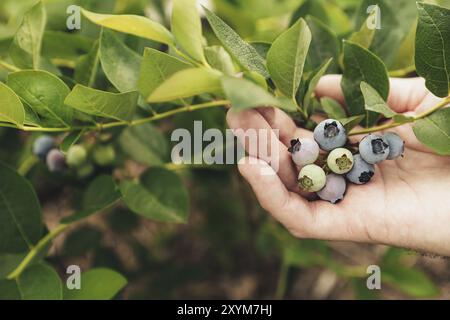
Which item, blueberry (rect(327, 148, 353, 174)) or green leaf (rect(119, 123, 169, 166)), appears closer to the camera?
blueberry (rect(327, 148, 353, 174))

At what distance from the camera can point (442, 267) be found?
211 cm

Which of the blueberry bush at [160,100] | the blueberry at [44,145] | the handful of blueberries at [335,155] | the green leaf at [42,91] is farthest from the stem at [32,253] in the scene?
the handful of blueberries at [335,155]

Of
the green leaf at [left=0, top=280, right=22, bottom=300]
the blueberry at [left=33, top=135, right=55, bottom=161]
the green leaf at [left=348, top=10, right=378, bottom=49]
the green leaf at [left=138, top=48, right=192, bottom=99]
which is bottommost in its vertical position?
the green leaf at [left=0, top=280, right=22, bottom=300]

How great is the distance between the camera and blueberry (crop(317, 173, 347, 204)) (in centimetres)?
89

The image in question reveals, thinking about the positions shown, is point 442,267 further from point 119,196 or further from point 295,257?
point 119,196

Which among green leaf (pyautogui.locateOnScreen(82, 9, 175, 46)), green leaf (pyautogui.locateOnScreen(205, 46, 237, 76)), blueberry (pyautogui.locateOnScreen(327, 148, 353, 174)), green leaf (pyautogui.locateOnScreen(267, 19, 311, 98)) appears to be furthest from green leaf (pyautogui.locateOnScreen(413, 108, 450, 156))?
green leaf (pyautogui.locateOnScreen(82, 9, 175, 46))

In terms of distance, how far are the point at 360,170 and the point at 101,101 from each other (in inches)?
18.2

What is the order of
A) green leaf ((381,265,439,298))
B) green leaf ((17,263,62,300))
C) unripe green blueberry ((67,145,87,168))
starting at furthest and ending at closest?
1. green leaf ((381,265,439,298))
2. unripe green blueberry ((67,145,87,168))
3. green leaf ((17,263,62,300))

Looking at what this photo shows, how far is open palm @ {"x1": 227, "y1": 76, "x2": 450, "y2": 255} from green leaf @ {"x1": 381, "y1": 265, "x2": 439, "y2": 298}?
62cm

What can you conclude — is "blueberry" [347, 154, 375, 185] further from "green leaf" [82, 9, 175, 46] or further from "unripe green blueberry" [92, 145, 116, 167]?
"unripe green blueberry" [92, 145, 116, 167]


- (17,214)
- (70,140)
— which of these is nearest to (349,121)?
(70,140)

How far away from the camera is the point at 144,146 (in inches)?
51.3

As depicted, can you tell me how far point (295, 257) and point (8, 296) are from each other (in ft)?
2.86

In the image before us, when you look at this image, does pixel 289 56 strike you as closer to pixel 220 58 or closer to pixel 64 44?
pixel 220 58
